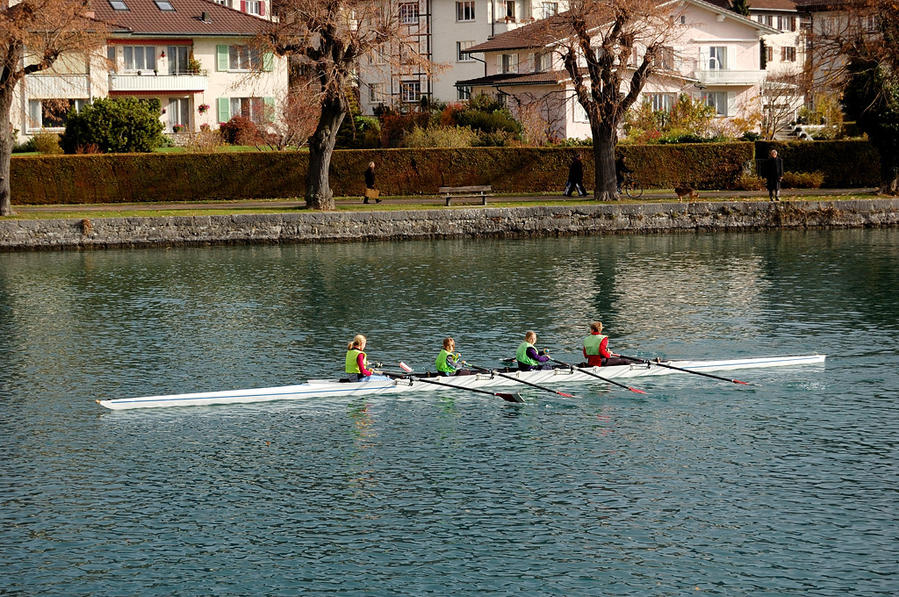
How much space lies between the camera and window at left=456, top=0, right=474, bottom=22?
307ft

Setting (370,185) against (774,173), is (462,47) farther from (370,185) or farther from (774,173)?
(774,173)

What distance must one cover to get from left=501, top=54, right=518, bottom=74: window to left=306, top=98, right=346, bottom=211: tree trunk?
29.9 m

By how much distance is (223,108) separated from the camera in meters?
87.6

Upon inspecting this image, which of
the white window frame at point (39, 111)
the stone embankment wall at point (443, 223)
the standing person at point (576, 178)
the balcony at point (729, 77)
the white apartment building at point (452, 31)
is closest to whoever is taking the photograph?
the stone embankment wall at point (443, 223)

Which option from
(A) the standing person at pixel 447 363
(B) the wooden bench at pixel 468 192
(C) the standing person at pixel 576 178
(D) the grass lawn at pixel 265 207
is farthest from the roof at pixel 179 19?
(A) the standing person at pixel 447 363

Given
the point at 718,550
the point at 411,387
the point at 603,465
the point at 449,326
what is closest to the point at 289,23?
the point at 449,326

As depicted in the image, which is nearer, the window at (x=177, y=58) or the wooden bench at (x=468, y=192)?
the wooden bench at (x=468, y=192)

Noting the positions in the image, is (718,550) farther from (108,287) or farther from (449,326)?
(108,287)

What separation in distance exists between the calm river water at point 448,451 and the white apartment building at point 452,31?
5549 cm

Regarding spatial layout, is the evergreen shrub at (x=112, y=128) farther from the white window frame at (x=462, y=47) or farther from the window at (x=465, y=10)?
the window at (x=465, y=10)

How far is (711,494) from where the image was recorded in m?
19.5

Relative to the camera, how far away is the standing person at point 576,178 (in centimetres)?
5669

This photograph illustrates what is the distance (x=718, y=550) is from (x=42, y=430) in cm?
1359

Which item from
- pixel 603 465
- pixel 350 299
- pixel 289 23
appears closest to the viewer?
pixel 603 465
